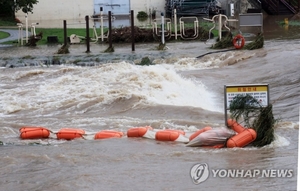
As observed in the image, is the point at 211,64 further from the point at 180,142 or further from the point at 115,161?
the point at 115,161

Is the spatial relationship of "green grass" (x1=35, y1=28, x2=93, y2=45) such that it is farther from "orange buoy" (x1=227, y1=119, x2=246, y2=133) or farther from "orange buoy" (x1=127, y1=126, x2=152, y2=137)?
"orange buoy" (x1=227, y1=119, x2=246, y2=133)

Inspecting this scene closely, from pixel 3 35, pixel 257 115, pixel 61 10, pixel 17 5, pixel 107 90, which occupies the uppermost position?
pixel 17 5

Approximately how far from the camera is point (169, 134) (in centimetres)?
1159

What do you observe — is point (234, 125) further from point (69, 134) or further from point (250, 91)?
point (69, 134)

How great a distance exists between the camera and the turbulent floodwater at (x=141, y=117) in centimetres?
883

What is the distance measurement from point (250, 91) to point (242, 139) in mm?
807

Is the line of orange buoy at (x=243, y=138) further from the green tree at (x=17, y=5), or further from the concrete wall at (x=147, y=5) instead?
the concrete wall at (x=147, y=5)

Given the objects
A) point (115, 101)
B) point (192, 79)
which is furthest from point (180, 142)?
point (192, 79)

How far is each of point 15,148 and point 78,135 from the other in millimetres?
1359

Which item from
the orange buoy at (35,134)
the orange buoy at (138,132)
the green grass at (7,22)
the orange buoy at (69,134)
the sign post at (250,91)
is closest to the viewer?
the sign post at (250,91)

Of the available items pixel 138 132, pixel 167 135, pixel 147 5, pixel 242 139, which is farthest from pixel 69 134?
pixel 147 5

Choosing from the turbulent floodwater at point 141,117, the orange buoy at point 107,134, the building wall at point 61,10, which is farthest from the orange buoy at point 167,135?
the building wall at point 61,10

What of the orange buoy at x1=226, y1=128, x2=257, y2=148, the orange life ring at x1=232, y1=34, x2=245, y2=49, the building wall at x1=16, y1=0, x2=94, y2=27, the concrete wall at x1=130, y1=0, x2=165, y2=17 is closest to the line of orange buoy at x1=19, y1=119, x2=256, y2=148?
the orange buoy at x1=226, y1=128, x2=257, y2=148

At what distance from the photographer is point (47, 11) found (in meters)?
48.0
